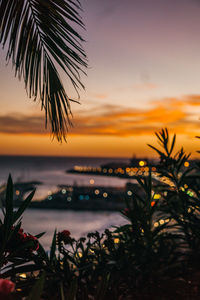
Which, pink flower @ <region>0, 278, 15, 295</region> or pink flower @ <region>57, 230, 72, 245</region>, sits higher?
pink flower @ <region>0, 278, 15, 295</region>

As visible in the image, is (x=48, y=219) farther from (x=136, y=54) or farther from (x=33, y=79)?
(x=33, y=79)

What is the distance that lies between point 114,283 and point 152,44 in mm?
3673

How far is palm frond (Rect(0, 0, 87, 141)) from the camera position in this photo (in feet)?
5.36

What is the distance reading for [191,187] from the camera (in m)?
2.66

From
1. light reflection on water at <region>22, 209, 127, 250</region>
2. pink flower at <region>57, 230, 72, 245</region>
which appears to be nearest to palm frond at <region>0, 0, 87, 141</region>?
pink flower at <region>57, 230, 72, 245</region>

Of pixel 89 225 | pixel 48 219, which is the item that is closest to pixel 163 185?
pixel 89 225

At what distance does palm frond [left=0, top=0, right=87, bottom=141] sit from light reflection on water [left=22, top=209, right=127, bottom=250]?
100.0ft

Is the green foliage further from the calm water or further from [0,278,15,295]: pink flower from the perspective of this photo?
the calm water

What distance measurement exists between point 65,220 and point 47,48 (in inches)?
1472

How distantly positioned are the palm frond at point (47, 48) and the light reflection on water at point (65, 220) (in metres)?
30.5

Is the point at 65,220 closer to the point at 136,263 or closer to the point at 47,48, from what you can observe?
the point at 136,263

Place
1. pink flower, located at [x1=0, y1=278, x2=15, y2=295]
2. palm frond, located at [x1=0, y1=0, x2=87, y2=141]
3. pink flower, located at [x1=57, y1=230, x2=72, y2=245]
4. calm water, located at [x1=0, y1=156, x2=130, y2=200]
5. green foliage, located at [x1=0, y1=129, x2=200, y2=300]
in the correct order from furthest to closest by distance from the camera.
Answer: calm water, located at [x1=0, y1=156, x2=130, y2=200] < pink flower, located at [x1=57, y1=230, x2=72, y2=245] < green foliage, located at [x1=0, y1=129, x2=200, y2=300] < palm frond, located at [x1=0, y1=0, x2=87, y2=141] < pink flower, located at [x1=0, y1=278, x2=15, y2=295]

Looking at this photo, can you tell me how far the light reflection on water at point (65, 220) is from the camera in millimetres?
32375

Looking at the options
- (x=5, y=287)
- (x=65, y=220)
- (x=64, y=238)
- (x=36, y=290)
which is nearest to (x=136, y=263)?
(x=64, y=238)
